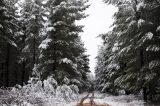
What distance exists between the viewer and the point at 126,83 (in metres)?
20.8

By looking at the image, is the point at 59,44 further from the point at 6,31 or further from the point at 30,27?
the point at 30,27

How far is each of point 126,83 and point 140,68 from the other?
74.9 inches

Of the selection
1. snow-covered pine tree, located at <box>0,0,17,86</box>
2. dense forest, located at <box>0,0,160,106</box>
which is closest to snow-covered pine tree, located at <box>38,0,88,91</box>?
dense forest, located at <box>0,0,160,106</box>

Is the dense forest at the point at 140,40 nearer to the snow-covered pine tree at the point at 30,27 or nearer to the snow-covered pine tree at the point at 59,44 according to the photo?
the snow-covered pine tree at the point at 59,44

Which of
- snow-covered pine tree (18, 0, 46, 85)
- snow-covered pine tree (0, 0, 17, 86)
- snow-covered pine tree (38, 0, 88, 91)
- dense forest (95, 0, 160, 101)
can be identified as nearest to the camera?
dense forest (95, 0, 160, 101)

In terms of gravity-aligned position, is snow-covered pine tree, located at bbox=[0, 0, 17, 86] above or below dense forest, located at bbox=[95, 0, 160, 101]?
above

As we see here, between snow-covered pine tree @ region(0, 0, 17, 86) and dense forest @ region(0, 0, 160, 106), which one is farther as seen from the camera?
snow-covered pine tree @ region(0, 0, 17, 86)

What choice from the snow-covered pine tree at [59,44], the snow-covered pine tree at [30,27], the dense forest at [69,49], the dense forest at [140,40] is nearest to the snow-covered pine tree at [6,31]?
the dense forest at [69,49]

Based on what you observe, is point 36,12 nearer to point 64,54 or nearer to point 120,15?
point 64,54

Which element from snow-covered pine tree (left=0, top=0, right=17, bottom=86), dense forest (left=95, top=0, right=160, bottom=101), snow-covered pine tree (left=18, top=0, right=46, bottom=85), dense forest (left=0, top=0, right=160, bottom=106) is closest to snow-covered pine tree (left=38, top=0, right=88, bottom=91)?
dense forest (left=0, top=0, right=160, bottom=106)

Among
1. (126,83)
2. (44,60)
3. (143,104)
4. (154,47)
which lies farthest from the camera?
(44,60)

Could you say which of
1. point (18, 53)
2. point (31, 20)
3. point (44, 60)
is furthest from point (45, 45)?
point (18, 53)

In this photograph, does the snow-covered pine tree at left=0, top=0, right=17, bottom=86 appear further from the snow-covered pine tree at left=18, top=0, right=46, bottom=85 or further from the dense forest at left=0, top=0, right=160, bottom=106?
the snow-covered pine tree at left=18, top=0, right=46, bottom=85

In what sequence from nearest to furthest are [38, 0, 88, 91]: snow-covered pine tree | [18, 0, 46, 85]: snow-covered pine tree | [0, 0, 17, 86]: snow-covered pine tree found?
1. [38, 0, 88, 91]: snow-covered pine tree
2. [0, 0, 17, 86]: snow-covered pine tree
3. [18, 0, 46, 85]: snow-covered pine tree
